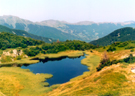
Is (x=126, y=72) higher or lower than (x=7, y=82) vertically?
higher

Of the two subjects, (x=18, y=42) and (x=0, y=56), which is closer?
(x=0, y=56)

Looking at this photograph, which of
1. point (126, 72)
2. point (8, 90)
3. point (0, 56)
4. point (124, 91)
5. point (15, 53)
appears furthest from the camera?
point (15, 53)

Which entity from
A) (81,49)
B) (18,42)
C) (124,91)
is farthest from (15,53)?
(124,91)

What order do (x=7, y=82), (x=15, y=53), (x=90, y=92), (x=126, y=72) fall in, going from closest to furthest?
(x=90, y=92)
(x=126, y=72)
(x=7, y=82)
(x=15, y=53)

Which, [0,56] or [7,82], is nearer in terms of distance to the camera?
[7,82]

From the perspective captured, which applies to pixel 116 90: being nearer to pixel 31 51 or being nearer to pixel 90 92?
pixel 90 92

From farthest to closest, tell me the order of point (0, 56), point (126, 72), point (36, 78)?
point (0, 56)
point (36, 78)
point (126, 72)

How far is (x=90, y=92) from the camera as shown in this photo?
3919 centimetres

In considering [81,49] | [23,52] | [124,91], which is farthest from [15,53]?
[124,91]

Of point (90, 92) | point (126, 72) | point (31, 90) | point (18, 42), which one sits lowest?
point (31, 90)

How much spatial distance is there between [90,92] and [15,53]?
368ft

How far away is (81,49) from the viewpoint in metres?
182

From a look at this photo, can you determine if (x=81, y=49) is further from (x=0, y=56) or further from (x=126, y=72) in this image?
(x=126, y=72)

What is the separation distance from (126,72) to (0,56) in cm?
11585
